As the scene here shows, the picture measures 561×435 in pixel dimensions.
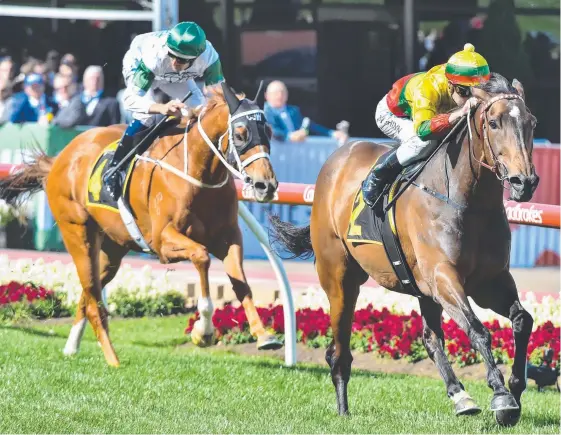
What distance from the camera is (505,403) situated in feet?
20.7

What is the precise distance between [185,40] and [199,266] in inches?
51.9

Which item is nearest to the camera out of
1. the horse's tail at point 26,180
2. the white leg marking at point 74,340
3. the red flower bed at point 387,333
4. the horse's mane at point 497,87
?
the horse's mane at point 497,87

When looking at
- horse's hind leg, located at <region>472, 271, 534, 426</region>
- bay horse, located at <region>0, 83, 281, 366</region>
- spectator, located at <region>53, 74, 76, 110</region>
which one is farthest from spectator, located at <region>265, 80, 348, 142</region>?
horse's hind leg, located at <region>472, 271, 534, 426</region>

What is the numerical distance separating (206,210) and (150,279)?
105 inches

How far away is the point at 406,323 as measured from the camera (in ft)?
32.1

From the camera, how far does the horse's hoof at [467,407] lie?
658cm

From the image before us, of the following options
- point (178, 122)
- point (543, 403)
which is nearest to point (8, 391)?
point (178, 122)

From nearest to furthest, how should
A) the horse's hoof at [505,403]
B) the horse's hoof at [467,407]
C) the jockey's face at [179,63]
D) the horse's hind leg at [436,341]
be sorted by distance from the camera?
the horse's hoof at [505,403] < the horse's hoof at [467,407] < the horse's hind leg at [436,341] < the jockey's face at [179,63]

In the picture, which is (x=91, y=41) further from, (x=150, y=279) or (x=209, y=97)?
(x=209, y=97)

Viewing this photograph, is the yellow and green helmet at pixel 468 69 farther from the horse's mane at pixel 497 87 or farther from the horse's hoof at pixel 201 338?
the horse's hoof at pixel 201 338

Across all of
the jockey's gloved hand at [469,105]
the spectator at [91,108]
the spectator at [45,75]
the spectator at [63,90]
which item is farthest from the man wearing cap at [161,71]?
the spectator at [45,75]

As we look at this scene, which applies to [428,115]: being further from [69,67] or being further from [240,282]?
[69,67]

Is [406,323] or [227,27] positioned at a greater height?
[227,27]

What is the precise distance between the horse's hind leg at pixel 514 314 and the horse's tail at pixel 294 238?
64.3 inches
